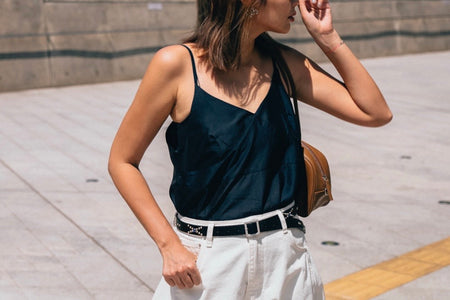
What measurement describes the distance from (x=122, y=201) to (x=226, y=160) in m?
4.26

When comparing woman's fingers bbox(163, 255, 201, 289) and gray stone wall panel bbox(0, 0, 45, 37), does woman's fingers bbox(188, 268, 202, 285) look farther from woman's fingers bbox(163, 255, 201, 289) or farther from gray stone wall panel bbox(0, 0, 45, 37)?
gray stone wall panel bbox(0, 0, 45, 37)

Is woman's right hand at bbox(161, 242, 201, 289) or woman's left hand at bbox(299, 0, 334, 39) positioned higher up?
woman's left hand at bbox(299, 0, 334, 39)

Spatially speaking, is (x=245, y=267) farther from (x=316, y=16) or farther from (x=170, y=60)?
(x=316, y=16)

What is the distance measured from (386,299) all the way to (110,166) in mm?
2697

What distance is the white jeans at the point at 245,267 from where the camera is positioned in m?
2.19

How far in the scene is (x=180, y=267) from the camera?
214cm

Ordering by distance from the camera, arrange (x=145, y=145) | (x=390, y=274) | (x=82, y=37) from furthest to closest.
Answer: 1. (x=82, y=37)
2. (x=390, y=274)
3. (x=145, y=145)

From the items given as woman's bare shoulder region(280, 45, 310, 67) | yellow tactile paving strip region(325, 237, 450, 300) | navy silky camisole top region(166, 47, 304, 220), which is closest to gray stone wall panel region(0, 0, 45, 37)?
yellow tactile paving strip region(325, 237, 450, 300)

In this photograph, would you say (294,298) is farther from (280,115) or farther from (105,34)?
(105,34)

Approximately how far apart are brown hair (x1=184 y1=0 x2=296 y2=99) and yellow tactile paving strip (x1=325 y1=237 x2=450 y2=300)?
2.60m

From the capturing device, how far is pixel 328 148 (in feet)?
27.2

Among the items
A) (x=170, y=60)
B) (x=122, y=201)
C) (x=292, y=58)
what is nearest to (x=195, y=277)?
(x=170, y=60)

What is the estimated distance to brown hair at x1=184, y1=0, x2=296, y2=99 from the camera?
87.2 inches

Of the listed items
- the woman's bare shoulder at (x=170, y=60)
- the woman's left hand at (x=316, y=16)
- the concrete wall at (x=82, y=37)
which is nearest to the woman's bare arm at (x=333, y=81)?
the woman's left hand at (x=316, y=16)
